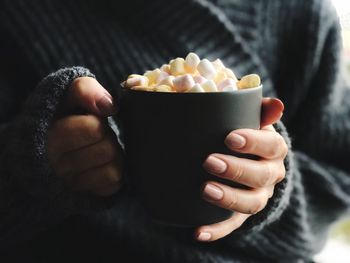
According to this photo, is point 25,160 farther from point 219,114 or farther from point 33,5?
point 33,5

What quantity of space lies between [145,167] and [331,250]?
24.0 inches

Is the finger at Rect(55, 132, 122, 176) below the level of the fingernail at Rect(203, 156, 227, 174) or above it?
above

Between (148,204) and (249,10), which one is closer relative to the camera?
(148,204)

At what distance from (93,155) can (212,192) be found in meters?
0.11

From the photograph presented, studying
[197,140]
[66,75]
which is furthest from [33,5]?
[197,140]

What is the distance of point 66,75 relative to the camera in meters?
0.44

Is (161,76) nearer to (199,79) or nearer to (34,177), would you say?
(199,79)

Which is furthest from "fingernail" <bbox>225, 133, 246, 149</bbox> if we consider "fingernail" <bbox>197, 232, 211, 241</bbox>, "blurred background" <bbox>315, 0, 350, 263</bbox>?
"blurred background" <bbox>315, 0, 350, 263</bbox>

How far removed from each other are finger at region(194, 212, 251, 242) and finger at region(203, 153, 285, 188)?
49 mm

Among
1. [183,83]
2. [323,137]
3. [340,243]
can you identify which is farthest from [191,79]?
[340,243]

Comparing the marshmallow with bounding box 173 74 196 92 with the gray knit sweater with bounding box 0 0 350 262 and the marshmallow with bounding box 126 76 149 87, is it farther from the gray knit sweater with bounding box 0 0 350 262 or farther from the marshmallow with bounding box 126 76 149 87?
the gray knit sweater with bounding box 0 0 350 262

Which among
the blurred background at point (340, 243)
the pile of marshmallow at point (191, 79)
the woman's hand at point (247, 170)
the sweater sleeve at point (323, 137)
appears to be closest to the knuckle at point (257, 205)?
the woman's hand at point (247, 170)

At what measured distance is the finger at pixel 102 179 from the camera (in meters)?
0.45

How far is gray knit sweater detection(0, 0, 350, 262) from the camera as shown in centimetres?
66
